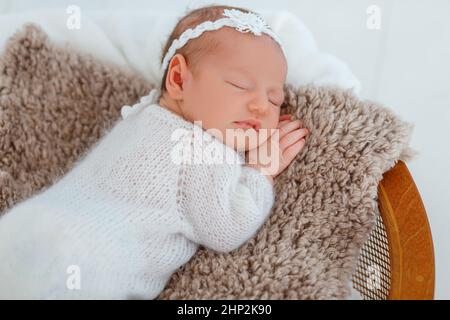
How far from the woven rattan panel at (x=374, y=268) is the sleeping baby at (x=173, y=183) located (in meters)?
0.21

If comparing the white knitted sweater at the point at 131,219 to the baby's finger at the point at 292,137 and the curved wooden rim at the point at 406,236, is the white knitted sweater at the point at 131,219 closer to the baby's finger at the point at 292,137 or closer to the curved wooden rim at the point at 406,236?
the baby's finger at the point at 292,137

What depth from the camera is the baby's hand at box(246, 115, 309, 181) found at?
1.17m

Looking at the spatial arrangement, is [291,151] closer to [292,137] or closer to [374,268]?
[292,137]

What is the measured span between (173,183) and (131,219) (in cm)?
10

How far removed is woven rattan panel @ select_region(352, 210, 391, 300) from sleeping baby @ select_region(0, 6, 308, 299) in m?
0.21

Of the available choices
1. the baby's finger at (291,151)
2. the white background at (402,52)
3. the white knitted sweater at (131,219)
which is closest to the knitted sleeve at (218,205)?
the white knitted sweater at (131,219)

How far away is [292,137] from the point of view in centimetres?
120

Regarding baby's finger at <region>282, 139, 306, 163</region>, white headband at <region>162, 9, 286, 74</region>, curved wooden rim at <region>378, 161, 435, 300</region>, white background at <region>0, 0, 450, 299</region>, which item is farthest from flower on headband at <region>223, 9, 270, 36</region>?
white background at <region>0, 0, 450, 299</region>

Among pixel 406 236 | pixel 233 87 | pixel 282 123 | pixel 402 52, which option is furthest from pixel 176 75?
pixel 402 52

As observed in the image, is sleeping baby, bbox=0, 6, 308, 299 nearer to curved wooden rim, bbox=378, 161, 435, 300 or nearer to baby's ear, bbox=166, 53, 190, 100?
baby's ear, bbox=166, 53, 190, 100

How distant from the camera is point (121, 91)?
1.39m

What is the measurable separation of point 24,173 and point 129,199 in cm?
38

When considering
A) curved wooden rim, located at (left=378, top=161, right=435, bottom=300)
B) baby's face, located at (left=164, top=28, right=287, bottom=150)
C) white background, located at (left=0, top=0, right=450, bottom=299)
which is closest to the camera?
curved wooden rim, located at (left=378, top=161, right=435, bottom=300)

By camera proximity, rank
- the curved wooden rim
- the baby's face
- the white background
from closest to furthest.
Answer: the curved wooden rim < the baby's face < the white background
